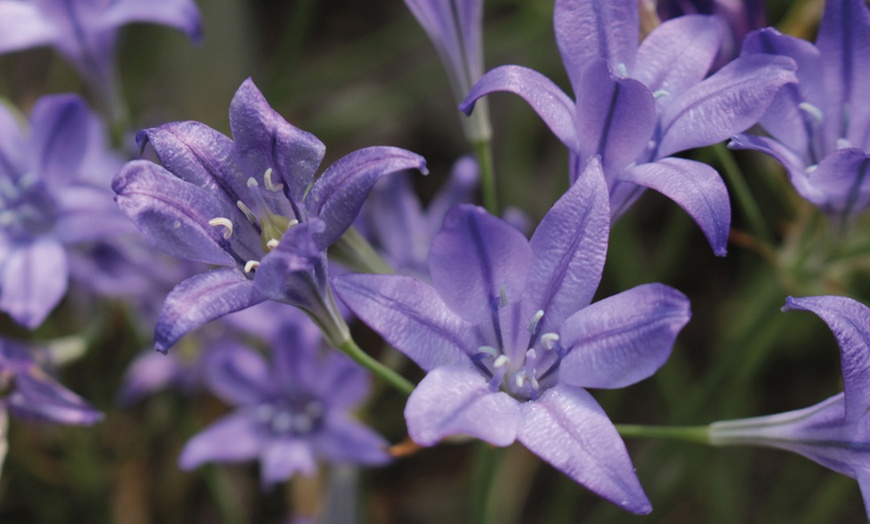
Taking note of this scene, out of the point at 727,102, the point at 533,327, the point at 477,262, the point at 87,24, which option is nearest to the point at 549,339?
the point at 533,327

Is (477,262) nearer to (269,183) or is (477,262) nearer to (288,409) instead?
(269,183)

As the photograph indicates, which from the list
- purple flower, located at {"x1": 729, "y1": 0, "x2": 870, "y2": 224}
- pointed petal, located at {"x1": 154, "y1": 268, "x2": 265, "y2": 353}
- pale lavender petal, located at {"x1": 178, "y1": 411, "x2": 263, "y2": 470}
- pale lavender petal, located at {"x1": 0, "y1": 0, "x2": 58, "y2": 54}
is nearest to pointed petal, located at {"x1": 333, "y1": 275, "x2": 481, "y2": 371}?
pointed petal, located at {"x1": 154, "y1": 268, "x2": 265, "y2": 353}

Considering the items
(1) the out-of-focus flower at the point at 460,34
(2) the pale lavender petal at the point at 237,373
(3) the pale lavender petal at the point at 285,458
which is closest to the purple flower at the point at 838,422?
(1) the out-of-focus flower at the point at 460,34

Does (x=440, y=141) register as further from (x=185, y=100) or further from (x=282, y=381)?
(x=282, y=381)

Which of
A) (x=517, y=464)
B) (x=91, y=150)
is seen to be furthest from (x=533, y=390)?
(x=517, y=464)

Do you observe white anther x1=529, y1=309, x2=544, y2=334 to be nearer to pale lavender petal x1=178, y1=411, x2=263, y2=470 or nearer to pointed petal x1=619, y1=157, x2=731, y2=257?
pointed petal x1=619, y1=157, x2=731, y2=257
